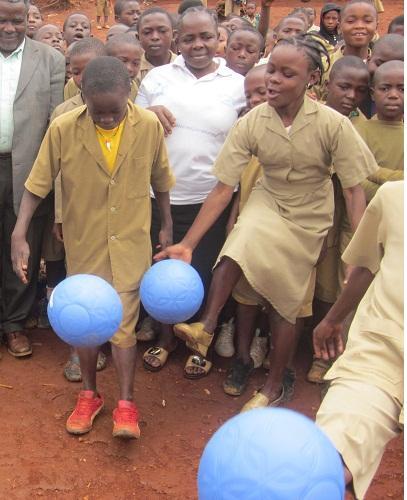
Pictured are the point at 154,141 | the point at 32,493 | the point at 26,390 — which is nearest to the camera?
the point at 32,493

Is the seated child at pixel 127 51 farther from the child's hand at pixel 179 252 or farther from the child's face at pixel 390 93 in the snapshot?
the child's face at pixel 390 93

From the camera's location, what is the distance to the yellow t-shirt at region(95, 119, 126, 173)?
388 cm

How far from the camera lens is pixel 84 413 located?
4.03m

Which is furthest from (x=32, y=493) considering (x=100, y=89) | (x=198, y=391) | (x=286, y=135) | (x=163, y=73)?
(x=163, y=73)

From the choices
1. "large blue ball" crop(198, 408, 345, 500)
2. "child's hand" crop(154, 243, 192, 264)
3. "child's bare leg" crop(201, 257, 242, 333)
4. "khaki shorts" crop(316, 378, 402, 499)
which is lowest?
"child's bare leg" crop(201, 257, 242, 333)

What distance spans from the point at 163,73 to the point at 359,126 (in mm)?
1366

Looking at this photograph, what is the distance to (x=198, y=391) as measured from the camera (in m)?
4.57

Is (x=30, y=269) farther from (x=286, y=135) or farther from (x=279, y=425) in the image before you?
(x=279, y=425)

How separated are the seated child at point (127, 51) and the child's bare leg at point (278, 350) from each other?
188 centimetres

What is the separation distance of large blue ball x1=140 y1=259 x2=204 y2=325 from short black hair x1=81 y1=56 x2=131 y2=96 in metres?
0.99

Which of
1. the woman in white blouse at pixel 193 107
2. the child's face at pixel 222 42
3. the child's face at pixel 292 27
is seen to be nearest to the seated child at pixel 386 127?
the woman in white blouse at pixel 193 107

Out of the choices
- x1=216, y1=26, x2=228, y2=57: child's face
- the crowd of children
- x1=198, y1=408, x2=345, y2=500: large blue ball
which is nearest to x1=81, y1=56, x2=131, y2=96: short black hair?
the crowd of children

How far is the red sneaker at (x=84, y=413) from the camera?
3.99 meters

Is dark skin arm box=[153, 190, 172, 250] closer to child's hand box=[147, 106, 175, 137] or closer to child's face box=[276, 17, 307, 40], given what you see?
child's hand box=[147, 106, 175, 137]
